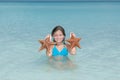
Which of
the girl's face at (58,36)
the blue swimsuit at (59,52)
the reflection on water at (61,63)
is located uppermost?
the girl's face at (58,36)

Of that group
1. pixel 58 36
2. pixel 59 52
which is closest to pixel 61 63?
pixel 59 52

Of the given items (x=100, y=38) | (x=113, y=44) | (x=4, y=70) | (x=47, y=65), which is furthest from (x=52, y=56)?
(x=100, y=38)

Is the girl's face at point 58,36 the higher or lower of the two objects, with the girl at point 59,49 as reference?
higher

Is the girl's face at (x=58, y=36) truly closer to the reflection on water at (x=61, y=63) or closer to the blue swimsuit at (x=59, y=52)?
the blue swimsuit at (x=59, y=52)

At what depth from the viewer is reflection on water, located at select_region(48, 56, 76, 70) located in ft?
14.2

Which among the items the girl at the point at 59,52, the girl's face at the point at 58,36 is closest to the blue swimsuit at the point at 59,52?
the girl at the point at 59,52

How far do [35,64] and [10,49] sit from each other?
1.34 m

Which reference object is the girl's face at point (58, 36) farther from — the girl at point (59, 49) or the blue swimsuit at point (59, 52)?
the blue swimsuit at point (59, 52)

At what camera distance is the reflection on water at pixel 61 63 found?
4332 millimetres

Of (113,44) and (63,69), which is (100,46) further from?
(63,69)

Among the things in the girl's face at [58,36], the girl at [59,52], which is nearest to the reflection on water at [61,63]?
the girl at [59,52]

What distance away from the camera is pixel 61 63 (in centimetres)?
443

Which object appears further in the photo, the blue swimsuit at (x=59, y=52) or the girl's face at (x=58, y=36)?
the blue swimsuit at (x=59, y=52)

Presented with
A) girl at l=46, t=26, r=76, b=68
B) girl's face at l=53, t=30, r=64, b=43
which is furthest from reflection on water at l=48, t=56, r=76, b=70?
girl's face at l=53, t=30, r=64, b=43
